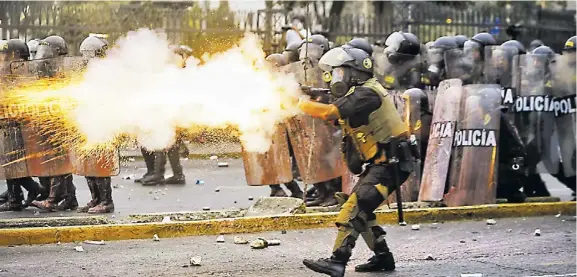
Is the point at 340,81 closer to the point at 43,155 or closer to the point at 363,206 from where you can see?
the point at 363,206

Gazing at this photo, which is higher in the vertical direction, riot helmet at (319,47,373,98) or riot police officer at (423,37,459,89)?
riot helmet at (319,47,373,98)

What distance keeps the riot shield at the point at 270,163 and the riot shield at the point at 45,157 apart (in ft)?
6.28

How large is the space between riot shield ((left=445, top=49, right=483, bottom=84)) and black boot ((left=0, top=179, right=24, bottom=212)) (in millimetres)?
5074

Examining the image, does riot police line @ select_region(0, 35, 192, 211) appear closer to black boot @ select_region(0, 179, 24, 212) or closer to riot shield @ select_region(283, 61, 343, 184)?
black boot @ select_region(0, 179, 24, 212)

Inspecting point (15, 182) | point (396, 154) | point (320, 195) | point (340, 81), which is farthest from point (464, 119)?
point (15, 182)

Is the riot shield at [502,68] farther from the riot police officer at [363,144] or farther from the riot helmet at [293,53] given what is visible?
the riot police officer at [363,144]

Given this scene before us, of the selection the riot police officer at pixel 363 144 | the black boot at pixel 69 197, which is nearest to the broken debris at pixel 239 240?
the riot police officer at pixel 363 144

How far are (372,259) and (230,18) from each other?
7.08 meters

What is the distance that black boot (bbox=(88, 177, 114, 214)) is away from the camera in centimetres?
1041

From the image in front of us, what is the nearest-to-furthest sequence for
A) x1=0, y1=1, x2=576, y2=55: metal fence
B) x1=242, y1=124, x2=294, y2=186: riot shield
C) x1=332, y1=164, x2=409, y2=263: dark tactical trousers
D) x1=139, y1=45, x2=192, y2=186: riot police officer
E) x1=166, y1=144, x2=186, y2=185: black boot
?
x1=332, y1=164, x2=409, y2=263: dark tactical trousers → x1=242, y1=124, x2=294, y2=186: riot shield → x1=139, y1=45, x2=192, y2=186: riot police officer → x1=166, y1=144, x2=186, y2=185: black boot → x1=0, y1=1, x2=576, y2=55: metal fence

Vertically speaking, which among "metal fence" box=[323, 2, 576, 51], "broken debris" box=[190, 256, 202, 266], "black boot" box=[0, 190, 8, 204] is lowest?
"black boot" box=[0, 190, 8, 204]

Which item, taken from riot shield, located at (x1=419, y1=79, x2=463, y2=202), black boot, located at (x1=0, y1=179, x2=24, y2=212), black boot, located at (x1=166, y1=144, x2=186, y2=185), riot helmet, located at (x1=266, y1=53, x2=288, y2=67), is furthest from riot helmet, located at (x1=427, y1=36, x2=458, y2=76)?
black boot, located at (x1=0, y1=179, x2=24, y2=212)

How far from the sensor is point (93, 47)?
31.9ft

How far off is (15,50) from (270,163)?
2997mm
